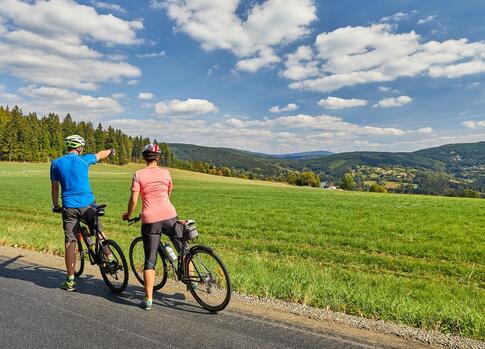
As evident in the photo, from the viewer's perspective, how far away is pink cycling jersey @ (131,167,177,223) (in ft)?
17.1

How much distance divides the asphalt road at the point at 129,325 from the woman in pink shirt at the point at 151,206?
51 cm

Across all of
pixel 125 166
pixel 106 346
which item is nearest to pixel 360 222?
pixel 106 346

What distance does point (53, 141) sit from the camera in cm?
11156

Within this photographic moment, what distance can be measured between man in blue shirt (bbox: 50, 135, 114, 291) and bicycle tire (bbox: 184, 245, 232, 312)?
2132 millimetres

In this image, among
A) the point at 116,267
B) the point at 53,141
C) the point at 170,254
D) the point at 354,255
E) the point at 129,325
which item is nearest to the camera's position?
the point at 129,325

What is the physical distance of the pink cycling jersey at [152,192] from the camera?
522 centimetres

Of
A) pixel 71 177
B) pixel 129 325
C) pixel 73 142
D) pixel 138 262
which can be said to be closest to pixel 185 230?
pixel 129 325

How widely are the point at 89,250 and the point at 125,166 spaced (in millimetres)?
115524

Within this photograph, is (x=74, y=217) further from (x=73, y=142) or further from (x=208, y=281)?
(x=208, y=281)

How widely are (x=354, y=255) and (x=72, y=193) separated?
936cm

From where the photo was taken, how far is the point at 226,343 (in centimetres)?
Answer: 420

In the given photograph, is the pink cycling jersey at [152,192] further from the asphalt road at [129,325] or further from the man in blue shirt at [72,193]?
the man in blue shirt at [72,193]

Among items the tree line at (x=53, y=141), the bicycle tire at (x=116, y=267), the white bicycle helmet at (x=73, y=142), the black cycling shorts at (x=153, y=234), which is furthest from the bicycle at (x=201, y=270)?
the tree line at (x=53, y=141)

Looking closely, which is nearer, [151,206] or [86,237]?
[151,206]
